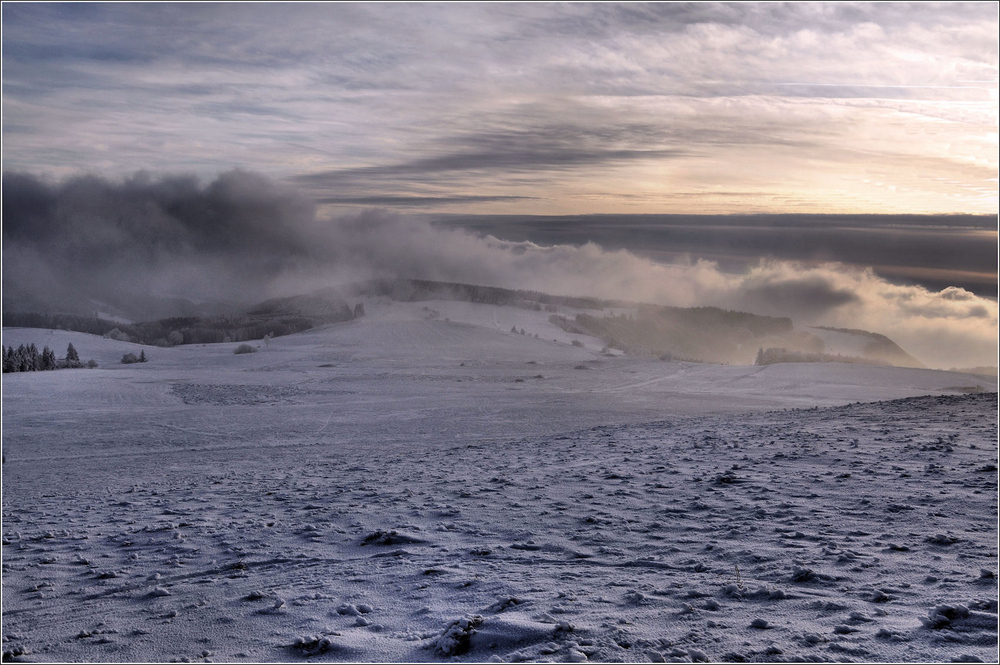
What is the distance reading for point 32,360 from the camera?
97.8 feet

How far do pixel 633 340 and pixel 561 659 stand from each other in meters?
60.6

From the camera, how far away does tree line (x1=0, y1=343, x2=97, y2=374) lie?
28.9 meters

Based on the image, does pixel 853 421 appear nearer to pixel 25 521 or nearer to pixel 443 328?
pixel 25 521

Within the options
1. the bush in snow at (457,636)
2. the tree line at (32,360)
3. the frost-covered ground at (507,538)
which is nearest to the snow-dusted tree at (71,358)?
the tree line at (32,360)

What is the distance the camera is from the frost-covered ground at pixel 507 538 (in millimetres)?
4207

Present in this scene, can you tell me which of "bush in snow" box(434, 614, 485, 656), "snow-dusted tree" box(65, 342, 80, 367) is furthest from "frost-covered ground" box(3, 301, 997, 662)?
"snow-dusted tree" box(65, 342, 80, 367)

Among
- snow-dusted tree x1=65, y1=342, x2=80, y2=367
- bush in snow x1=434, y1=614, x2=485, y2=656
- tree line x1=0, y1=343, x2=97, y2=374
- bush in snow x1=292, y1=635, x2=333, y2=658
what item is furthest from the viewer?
snow-dusted tree x1=65, y1=342, x2=80, y2=367

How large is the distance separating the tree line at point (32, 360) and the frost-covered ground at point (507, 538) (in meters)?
12.4

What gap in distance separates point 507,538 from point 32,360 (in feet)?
106

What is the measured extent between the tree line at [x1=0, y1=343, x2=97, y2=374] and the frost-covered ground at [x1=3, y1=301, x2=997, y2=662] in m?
12.4

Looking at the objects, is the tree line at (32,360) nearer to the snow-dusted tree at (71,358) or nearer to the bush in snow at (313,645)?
the snow-dusted tree at (71,358)

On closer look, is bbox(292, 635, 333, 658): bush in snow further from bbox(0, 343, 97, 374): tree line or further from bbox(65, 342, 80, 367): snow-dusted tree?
bbox(65, 342, 80, 367): snow-dusted tree

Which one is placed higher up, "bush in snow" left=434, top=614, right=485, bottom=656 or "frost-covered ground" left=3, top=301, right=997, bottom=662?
"bush in snow" left=434, top=614, right=485, bottom=656

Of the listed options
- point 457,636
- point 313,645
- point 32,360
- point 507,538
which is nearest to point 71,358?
point 32,360
